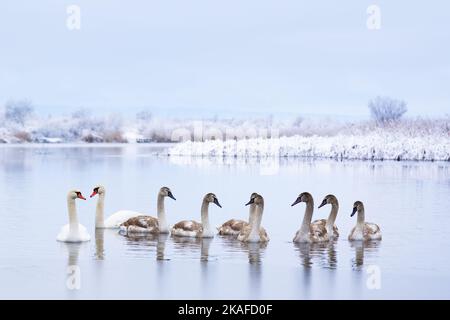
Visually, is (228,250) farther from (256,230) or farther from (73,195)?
(73,195)

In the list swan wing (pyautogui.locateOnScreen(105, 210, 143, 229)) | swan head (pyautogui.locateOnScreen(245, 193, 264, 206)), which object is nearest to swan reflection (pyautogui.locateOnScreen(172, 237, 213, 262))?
swan head (pyautogui.locateOnScreen(245, 193, 264, 206))

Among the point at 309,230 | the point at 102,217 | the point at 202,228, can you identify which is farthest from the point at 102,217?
the point at 309,230

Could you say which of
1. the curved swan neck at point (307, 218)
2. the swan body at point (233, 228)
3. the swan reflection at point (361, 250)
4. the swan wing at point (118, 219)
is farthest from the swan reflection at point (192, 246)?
the swan reflection at point (361, 250)

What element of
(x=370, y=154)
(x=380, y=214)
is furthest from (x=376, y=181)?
(x=370, y=154)

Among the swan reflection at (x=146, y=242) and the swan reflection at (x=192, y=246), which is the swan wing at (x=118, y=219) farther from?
the swan reflection at (x=192, y=246)

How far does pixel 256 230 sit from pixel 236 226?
91cm

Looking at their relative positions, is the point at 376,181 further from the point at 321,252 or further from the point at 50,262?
the point at 50,262

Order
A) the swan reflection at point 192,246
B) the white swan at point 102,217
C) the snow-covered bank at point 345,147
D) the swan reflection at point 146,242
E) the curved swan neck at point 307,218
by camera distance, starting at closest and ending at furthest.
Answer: the swan reflection at point 192,246
the swan reflection at point 146,242
the curved swan neck at point 307,218
the white swan at point 102,217
the snow-covered bank at point 345,147

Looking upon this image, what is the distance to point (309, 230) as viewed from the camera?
14.9m

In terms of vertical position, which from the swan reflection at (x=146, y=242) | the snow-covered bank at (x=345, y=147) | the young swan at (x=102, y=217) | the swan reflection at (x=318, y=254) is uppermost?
the snow-covered bank at (x=345, y=147)

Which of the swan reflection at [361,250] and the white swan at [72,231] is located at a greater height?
the white swan at [72,231]

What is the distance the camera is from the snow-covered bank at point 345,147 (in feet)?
120

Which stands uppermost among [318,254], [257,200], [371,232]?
[257,200]

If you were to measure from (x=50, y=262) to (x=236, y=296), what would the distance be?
2994 millimetres
